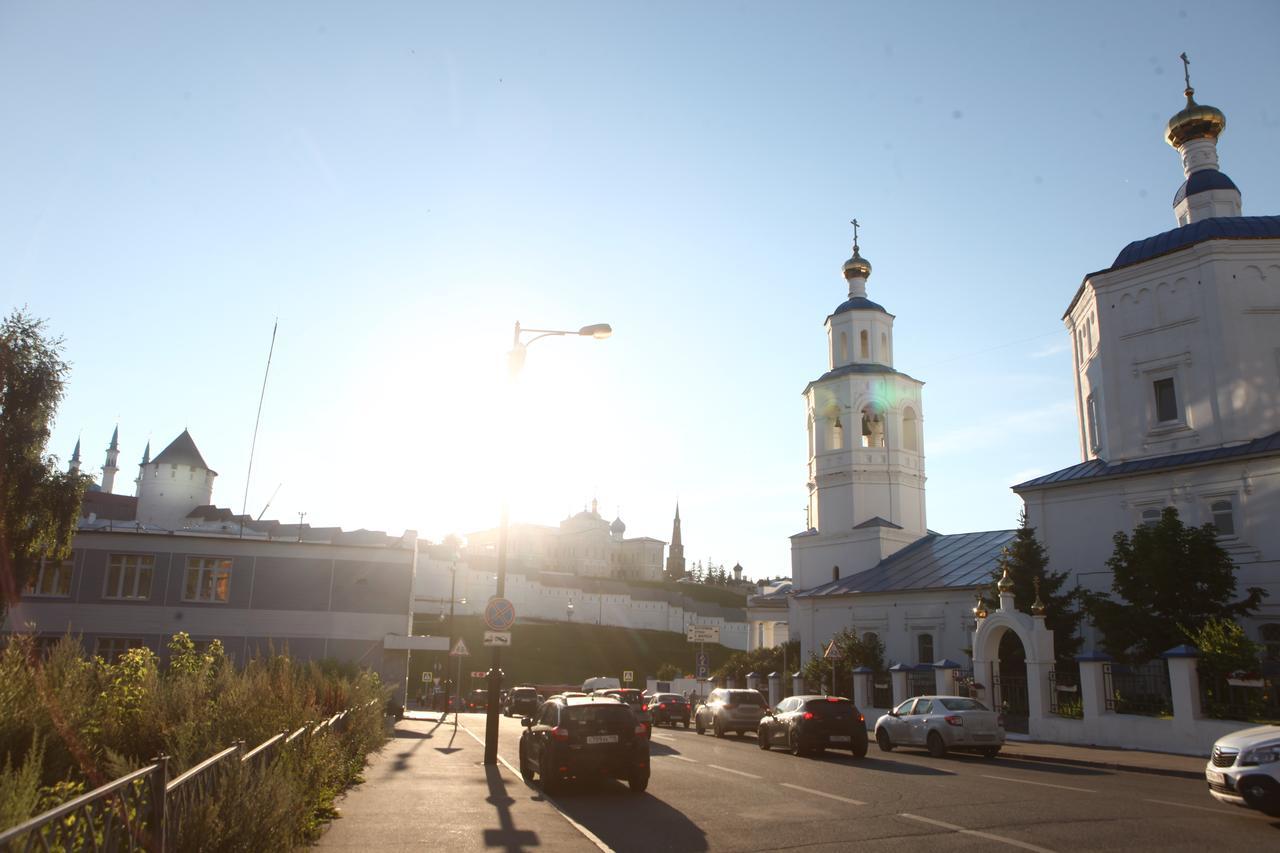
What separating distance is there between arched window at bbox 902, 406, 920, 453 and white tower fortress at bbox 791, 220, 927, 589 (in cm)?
5

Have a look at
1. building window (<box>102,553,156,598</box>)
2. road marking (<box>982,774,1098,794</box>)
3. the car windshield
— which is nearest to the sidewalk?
road marking (<box>982,774,1098,794</box>)

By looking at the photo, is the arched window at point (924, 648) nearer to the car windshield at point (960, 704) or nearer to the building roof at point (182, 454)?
the car windshield at point (960, 704)

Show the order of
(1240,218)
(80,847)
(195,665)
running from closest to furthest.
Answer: (80,847)
(195,665)
(1240,218)

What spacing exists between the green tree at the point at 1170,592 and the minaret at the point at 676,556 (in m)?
126

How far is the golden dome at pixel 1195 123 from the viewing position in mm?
31875

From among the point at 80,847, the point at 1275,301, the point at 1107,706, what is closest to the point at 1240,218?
the point at 1275,301

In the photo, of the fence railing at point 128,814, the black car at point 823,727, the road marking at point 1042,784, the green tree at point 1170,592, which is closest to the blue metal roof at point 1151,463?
the green tree at point 1170,592

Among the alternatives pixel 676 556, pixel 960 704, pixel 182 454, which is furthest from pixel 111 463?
pixel 960 704

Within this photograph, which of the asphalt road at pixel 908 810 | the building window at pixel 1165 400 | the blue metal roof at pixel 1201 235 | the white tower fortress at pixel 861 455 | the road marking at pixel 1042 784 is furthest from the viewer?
the white tower fortress at pixel 861 455

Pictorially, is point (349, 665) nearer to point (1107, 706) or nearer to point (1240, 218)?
point (1107, 706)

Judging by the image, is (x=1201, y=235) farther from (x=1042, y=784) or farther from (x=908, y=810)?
(x=908, y=810)

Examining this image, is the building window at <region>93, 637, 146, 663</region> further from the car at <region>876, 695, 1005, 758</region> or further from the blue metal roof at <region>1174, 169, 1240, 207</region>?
the blue metal roof at <region>1174, 169, 1240, 207</region>

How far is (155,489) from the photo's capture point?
309 feet

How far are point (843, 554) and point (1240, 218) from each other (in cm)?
2357
